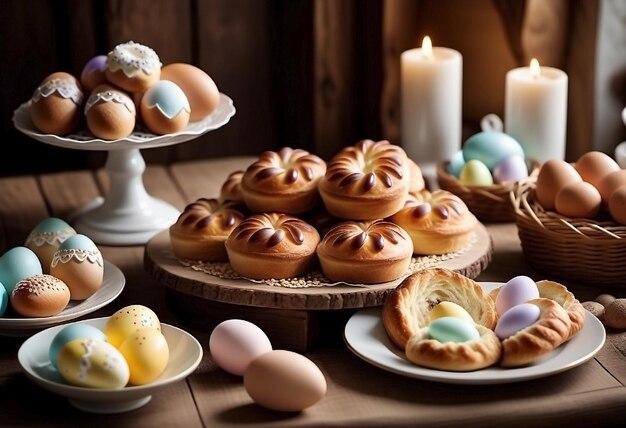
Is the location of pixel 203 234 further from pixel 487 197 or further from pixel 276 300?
pixel 487 197

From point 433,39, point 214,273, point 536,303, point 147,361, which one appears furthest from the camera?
point 433,39

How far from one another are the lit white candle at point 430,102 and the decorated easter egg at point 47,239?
2.07 feet

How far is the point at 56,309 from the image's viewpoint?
4.31 feet

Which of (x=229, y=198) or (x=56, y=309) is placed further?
(x=229, y=198)

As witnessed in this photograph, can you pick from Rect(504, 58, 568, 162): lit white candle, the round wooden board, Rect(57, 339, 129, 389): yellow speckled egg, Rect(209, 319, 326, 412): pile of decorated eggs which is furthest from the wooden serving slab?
Rect(504, 58, 568, 162): lit white candle

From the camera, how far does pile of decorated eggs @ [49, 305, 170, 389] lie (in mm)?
1129

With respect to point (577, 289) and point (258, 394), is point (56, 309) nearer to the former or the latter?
point (258, 394)

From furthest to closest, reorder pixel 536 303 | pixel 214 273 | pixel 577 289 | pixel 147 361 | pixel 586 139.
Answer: pixel 586 139
pixel 577 289
pixel 214 273
pixel 536 303
pixel 147 361

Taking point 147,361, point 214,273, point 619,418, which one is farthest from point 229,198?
point 619,418

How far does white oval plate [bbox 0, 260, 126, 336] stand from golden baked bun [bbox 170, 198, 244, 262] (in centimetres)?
8

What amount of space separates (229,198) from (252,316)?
0.23m

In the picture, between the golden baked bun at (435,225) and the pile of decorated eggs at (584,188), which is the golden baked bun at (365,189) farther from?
the pile of decorated eggs at (584,188)

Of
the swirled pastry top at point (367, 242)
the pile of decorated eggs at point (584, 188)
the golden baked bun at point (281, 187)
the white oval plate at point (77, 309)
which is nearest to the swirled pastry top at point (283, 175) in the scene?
the golden baked bun at point (281, 187)

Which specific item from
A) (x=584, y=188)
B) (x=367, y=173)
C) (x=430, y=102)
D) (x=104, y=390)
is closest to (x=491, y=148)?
(x=430, y=102)
